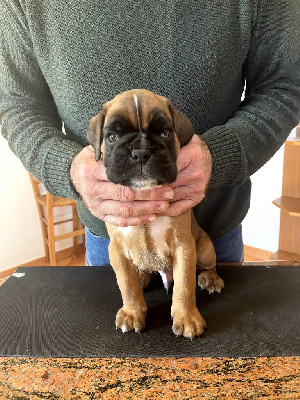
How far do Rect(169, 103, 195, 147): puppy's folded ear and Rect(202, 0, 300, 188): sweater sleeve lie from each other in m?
0.10

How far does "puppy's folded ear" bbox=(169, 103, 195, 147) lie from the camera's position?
3.76 feet

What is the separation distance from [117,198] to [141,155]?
0.55 feet

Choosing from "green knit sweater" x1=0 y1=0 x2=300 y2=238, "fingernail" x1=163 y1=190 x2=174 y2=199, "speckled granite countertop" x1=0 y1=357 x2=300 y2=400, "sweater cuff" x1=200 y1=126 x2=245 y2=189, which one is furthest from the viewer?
"green knit sweater" x1=0 y1=0 x2=300 y2=238

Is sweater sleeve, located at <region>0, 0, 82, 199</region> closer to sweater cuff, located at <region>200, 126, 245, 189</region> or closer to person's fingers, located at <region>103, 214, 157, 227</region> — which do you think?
person's fingers, located at <region>103, 214, 157, 227</region>

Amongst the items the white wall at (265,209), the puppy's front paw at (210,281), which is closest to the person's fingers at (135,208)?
the puppy's front paw at (210,281)

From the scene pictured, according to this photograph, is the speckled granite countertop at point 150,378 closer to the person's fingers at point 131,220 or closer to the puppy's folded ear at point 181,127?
the person's fingers at point 131,220

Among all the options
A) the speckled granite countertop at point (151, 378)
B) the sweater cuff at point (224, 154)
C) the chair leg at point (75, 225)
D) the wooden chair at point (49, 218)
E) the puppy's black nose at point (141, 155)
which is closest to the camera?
the speckled granite countertop at point (151, 378)

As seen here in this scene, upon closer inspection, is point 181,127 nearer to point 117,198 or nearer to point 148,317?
point 117,198

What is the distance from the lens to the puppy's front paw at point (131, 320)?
1131 millimetres

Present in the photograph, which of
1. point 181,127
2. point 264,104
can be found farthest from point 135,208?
point 264,104

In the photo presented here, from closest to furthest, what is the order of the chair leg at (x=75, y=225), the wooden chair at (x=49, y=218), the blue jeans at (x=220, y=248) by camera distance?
the blue jeans at (x=220, y=248)
the wooden chair at (x=49, y=218)
the chair leg at (x=75, y=225)

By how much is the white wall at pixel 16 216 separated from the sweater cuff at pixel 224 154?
3.07m

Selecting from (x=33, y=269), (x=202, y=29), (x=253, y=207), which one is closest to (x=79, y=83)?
(x=202, y=29)

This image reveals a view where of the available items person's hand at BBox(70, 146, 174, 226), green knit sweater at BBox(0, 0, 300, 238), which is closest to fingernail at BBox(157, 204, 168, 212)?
person's hand at BBox(70, 146, 174, 226)
